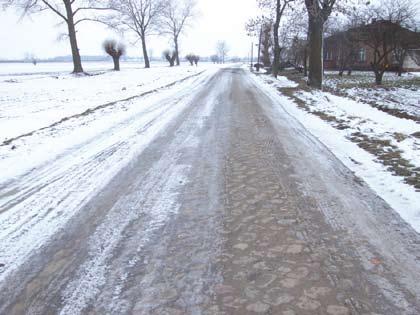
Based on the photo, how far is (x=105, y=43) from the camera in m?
46.2

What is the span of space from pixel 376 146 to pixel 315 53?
47.6ft

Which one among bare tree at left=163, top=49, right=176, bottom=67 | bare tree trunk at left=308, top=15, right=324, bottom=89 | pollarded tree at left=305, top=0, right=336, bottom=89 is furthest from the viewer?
bare tree at left=163, top=49, right=176, bottom=67

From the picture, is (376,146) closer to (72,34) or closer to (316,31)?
(316,31)

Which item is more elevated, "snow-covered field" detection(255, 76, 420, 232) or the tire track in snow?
the tire track in snow

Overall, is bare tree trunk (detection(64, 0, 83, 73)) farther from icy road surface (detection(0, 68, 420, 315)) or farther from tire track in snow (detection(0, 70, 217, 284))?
icy road surface (detection(0, 68, 420, 315))

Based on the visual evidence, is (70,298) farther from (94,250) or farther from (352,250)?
(352,250)

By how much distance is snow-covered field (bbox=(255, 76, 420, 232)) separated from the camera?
5012 millimetres

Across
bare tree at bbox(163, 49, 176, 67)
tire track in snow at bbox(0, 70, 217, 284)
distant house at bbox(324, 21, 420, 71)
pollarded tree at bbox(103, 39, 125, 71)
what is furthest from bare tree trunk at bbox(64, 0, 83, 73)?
bare tree at bbox(163, 49, 176, 67)

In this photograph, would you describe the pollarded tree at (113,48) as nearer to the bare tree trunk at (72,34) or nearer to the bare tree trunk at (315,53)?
the bare tree trunk at (72,34)

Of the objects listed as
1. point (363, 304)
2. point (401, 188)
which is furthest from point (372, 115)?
Result: point (363, 304)

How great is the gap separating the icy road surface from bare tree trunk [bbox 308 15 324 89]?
1491 cm

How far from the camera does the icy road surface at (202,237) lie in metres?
2.88

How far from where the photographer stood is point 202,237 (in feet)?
12.6

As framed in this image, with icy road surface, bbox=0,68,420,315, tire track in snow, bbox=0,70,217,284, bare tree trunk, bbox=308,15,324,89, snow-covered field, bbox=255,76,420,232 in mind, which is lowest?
snow-covered field, bbox=255,76,420,232
